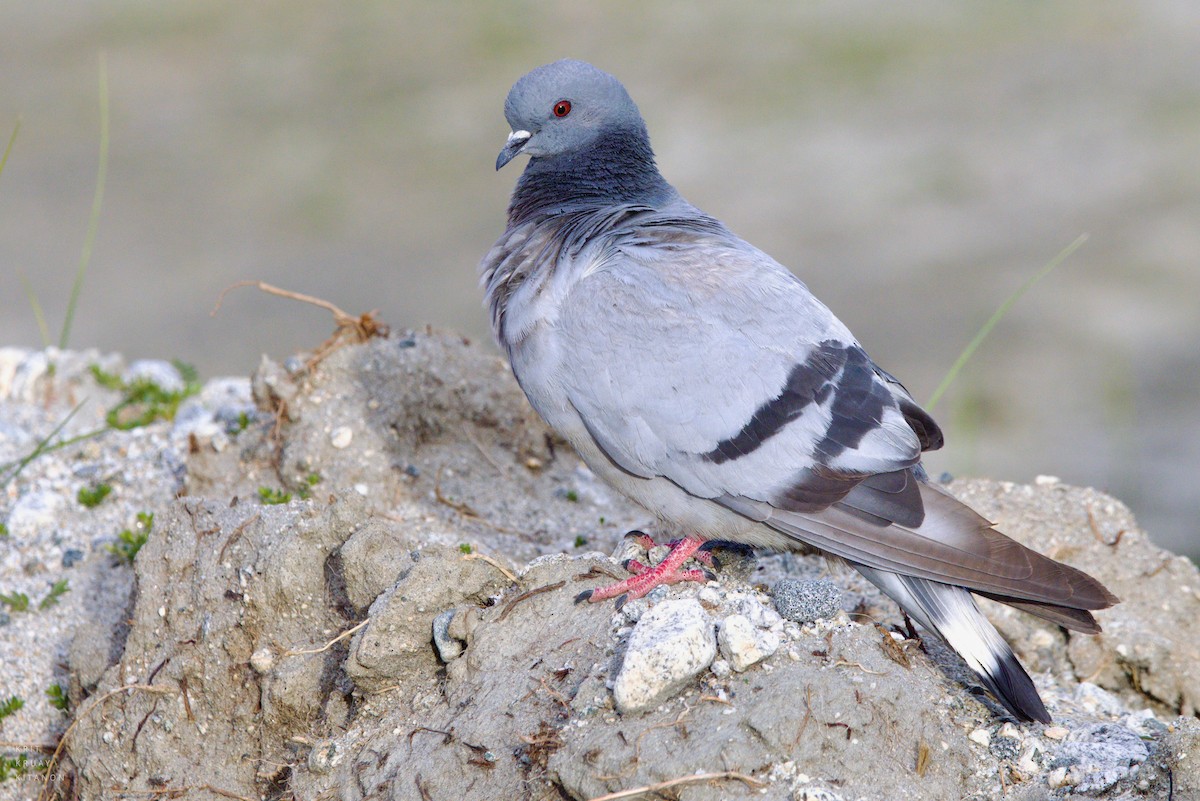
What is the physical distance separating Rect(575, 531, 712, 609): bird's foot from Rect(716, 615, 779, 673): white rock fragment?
14.5 inches

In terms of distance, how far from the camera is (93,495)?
563cm

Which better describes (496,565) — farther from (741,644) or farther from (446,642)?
(741,644)

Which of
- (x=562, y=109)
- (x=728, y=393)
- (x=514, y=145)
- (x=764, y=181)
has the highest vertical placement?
(x=562, y=109)

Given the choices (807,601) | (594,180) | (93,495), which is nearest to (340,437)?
(93,495)

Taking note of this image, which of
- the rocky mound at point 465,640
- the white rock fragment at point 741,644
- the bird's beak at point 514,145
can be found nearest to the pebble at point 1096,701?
the rocky mound at point 465,640

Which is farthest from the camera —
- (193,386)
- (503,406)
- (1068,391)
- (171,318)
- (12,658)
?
(171,318)

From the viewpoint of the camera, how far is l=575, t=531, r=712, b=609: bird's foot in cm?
387

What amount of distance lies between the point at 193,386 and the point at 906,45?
424 inches

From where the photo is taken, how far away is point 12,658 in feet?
15.9

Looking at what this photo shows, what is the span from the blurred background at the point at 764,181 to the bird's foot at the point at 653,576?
6002 mm

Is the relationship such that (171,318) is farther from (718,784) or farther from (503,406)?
(718,784)

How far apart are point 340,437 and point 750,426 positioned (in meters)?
2.26

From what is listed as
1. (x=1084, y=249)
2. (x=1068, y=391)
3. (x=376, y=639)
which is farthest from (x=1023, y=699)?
(x=1084, y=249)

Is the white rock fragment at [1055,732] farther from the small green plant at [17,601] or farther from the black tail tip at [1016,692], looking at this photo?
the small green plant at [17,601]
